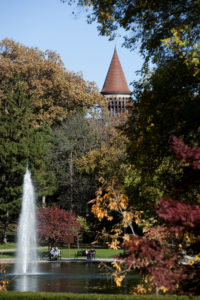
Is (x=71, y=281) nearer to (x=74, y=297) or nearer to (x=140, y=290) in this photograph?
(x=140, y=290)

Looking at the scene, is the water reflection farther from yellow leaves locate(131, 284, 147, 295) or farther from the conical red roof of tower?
the conical red roof of tower

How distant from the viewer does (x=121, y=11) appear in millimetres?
14625

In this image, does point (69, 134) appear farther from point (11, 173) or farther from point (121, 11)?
point (121, 11)

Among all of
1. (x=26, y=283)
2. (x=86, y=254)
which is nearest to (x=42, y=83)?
(x=86, y=254)

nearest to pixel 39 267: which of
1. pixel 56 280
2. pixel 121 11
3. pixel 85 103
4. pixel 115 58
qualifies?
pixel 56 280

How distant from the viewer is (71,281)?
21.9 m

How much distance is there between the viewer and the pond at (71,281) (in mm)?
19141

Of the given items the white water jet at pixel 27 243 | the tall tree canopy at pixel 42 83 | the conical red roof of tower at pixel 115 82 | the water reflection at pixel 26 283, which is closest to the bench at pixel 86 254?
the white water jet at pixel 27 243

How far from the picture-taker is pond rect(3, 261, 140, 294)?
62.8ft

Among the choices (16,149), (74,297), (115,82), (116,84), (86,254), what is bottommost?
(74,297)

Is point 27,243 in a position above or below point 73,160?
below

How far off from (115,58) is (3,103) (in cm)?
3622

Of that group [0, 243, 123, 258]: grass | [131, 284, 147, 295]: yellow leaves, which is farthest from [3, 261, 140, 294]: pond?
[0, 243, 123, 258]: grass

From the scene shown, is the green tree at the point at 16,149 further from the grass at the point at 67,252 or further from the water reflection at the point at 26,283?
the water reflection at the point at 26,283
